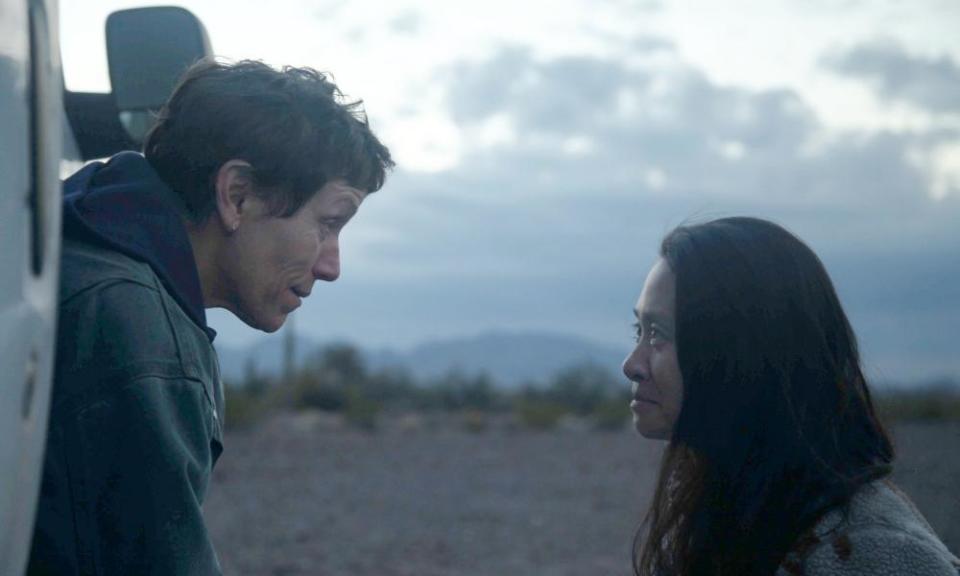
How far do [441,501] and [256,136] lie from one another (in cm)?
1435

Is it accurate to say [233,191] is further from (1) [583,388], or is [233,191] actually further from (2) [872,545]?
(1) [583,388]

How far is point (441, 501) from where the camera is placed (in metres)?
16.8

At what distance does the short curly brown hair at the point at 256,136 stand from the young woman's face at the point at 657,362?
2.19 feet

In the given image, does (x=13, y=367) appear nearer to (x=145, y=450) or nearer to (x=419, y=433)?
(x=145, y=450)

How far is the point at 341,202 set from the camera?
2852 mm

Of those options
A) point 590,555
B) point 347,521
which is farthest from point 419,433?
point 590,555

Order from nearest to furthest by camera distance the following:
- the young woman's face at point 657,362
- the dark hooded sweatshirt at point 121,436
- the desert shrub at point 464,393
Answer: the dark hooded sweatshirt at point 121,436 < the young woman's face at point 657,362 < the desert shrub at point 464,393

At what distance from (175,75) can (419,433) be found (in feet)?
81.3

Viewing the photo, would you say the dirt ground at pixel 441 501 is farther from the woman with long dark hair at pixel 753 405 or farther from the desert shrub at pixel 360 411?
the desert shrub at pixel 360 411

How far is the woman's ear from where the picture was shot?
8.93 ft

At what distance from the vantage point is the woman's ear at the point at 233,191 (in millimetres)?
2721

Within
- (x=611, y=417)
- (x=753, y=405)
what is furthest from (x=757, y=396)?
(x=611, y=417)

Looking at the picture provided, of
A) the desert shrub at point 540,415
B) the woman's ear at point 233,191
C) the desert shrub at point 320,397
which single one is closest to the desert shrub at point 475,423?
the desert shrub at point 540,415

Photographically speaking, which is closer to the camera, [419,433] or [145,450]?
[145,450]
